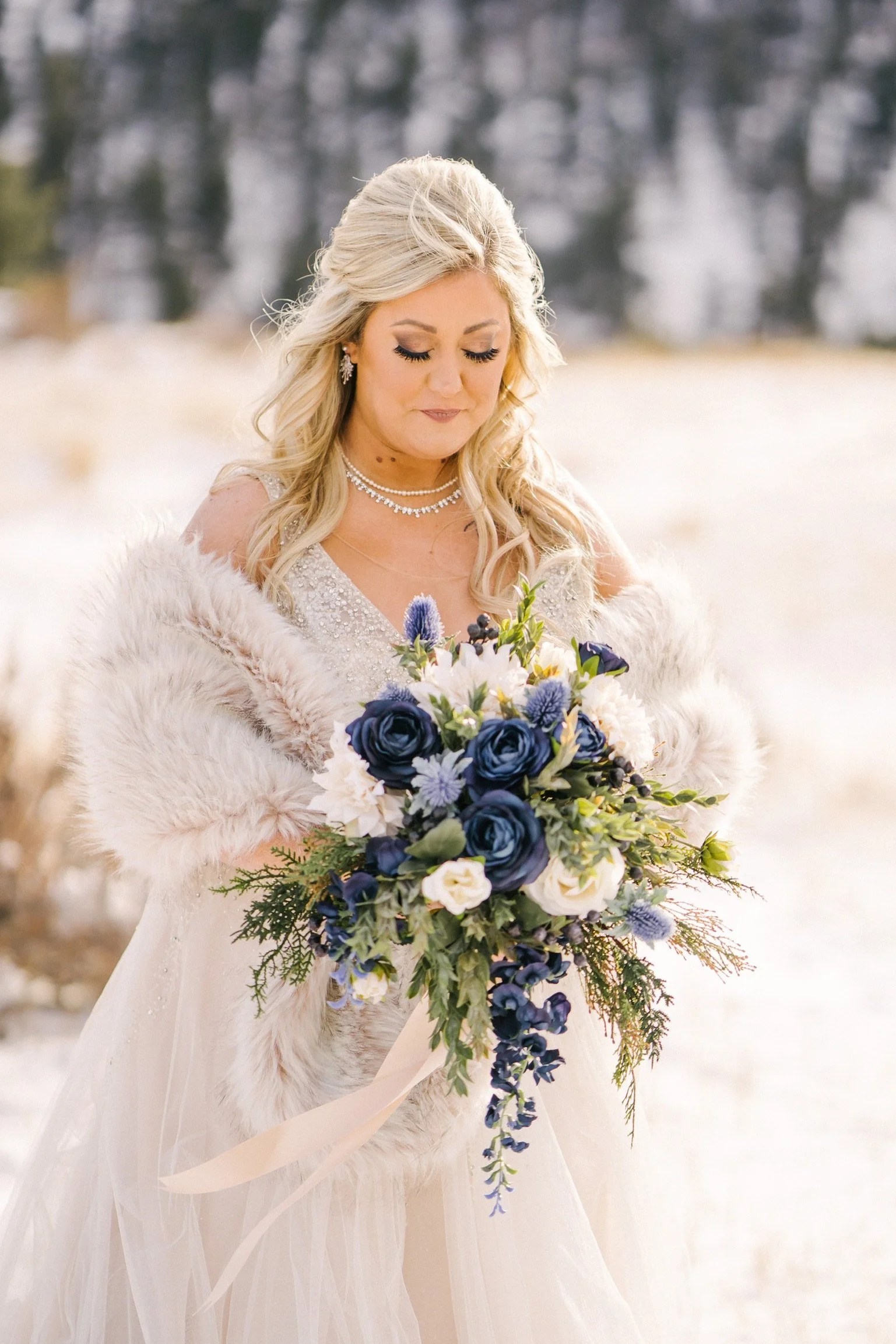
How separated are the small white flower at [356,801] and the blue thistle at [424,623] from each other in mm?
225

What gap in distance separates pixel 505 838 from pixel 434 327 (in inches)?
39.0

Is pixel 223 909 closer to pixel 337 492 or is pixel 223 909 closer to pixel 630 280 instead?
pixel 337 492

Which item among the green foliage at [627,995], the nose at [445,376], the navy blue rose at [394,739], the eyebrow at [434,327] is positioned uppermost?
the eyebrow at [434,327]

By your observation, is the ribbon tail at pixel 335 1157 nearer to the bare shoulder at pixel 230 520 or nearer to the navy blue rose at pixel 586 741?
the navy blue rose at pixel 586 741

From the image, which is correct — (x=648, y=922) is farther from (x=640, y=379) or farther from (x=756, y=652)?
(x=640, y=379)

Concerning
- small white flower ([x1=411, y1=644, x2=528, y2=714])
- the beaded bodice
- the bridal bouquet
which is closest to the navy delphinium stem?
the bridal bouquet

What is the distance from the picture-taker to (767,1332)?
3.03 metres

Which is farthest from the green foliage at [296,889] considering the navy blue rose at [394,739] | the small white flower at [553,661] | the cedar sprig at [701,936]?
the cedar sprig at [701,936]

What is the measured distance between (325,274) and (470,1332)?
1.81m

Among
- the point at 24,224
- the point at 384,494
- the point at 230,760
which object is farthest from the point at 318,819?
the point at 24,224

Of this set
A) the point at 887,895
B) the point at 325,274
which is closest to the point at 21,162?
the point at 887,895

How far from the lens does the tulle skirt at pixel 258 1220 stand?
79.0 inches

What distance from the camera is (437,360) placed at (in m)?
2.14

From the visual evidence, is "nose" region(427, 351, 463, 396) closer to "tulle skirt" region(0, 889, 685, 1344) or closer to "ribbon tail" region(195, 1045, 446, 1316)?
"tulle skirt" region(0, 889, 685, 1344)
